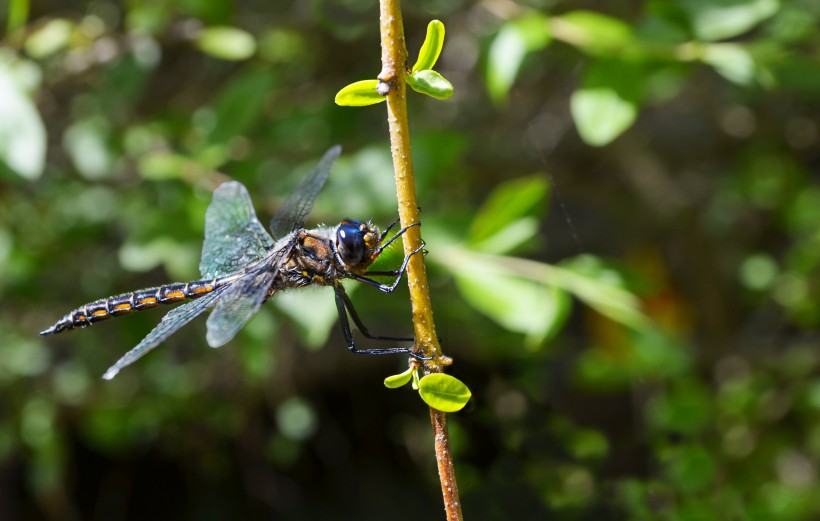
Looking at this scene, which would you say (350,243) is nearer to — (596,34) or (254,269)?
(254,269)

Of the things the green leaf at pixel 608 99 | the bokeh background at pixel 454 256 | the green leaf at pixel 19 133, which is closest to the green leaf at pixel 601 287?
the bokeh background at pixel 454 256

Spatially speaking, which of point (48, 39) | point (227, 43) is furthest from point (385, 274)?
point (48, 39)

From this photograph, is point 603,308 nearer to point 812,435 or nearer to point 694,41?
point 694,41

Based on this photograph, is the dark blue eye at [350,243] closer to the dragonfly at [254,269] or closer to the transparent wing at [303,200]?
the dragonfly at [254,269]

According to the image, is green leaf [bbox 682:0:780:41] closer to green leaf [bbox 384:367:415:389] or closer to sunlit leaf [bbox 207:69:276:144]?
sunlit leaf [bbox 207:69:276:144]

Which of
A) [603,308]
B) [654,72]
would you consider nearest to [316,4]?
[654,72]

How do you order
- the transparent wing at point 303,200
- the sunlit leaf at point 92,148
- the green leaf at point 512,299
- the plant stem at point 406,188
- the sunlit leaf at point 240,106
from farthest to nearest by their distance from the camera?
the sunlit leaf at point 92,148, the sunlit leaf at point 240,106, the green leaf at point 512,299, the transparent wing at point 303,200, the plant stem at point 406,188

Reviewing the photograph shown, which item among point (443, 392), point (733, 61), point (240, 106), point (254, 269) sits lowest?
point (443, 392)
